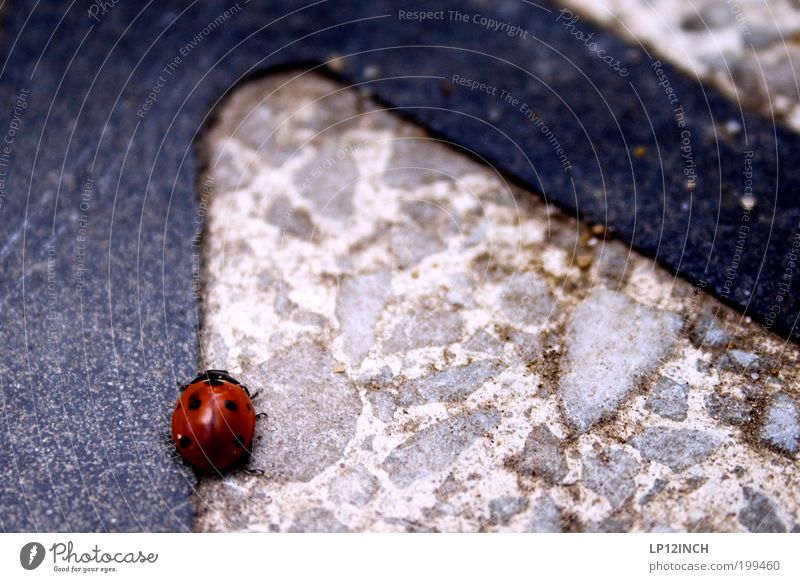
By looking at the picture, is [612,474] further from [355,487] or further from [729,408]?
[355,487]

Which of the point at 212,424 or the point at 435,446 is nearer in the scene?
the point at 212,424

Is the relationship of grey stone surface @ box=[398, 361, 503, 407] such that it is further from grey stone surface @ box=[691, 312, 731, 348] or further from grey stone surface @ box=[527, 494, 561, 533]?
grey stone surface @ box=[691, 312, 731, 348]

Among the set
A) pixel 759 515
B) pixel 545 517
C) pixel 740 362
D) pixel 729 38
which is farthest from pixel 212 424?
pixel 729 38

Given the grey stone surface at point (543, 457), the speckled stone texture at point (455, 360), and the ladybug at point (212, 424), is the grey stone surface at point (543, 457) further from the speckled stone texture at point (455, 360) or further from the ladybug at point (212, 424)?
the ladybug at point (212, 424)

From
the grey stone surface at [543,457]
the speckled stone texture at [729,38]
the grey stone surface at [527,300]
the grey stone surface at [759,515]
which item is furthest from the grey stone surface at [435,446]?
the speckled stone texture at [729,38]
